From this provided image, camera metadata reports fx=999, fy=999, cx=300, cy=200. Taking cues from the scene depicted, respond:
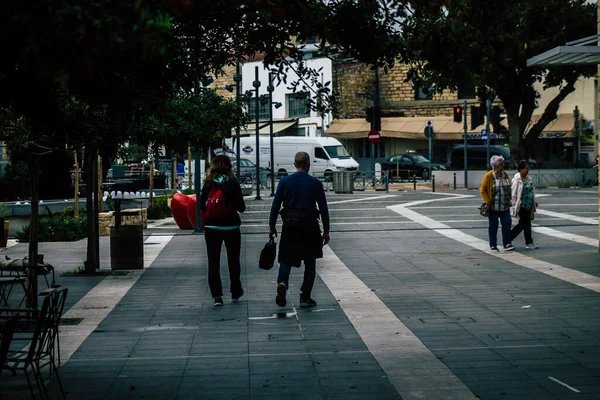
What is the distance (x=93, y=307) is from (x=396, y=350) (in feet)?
12.7

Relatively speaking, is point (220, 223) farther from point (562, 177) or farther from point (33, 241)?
point (562, 177)

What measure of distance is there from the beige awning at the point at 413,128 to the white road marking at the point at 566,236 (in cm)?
3136

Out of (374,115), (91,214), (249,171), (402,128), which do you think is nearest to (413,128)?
(402,128)

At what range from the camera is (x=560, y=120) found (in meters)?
50.9

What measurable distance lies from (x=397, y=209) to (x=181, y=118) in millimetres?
10942

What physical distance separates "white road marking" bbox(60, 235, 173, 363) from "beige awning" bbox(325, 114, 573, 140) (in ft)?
129

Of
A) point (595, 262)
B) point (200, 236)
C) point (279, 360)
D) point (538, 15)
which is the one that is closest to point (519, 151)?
point (538, 15)

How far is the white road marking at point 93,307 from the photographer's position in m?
8.33

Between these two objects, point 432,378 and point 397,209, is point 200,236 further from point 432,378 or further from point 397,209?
point 432,378

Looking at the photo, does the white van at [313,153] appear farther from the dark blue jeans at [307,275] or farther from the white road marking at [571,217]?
the dark blue jeans at [307,275]

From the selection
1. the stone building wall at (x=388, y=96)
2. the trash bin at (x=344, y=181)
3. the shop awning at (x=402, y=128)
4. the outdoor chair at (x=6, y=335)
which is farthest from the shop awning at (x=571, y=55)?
the stone building wall at (x=388, y=96)

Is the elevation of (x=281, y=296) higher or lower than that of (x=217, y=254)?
lower

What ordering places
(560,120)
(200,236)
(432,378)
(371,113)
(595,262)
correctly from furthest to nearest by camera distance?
(560,120) → (371,113) → (200,236) → (595,262) → (432,378)

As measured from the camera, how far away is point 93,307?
10.3m
